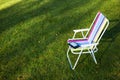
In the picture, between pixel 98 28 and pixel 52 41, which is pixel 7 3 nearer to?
pixel 52 41

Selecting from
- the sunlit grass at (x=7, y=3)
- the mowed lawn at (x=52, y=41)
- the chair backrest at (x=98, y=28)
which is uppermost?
the chair backrest at (x=98, y=28)

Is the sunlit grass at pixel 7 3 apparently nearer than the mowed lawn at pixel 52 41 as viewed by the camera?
No

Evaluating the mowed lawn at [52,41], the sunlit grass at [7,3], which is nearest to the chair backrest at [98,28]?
the mowed lawn at [52,41]

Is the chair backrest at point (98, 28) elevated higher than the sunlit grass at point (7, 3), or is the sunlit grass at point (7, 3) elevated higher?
the chair backrest at point (98, 28)

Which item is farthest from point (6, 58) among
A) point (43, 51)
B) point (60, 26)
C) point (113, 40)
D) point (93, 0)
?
point (93, 0)

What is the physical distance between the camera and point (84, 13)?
11.7 metres

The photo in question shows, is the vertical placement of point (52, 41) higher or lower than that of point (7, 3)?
higher

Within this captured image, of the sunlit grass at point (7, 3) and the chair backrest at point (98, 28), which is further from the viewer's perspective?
the sunlit grass at point (7, 3)

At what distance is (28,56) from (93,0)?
22.2ft

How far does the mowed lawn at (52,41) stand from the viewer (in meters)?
7.11

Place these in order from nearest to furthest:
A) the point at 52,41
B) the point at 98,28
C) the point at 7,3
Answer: the point at 98,28 → the point at 52,41 → the point at 7,3

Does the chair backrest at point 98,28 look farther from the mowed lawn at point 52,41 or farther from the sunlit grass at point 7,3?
the sunlit grass at point 7,3

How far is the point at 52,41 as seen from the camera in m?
9.18

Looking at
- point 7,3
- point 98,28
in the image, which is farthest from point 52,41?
point 7,3
